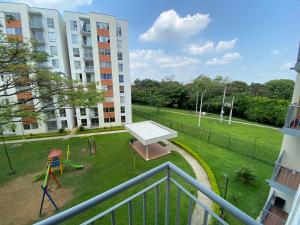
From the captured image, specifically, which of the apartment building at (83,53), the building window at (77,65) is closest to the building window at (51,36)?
the apartment building at (83,53)

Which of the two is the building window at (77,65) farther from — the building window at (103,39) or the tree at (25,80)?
the tree at (25,80)

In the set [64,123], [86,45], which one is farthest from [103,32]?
[64,123]

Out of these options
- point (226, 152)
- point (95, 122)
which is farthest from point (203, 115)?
point (95, 122)

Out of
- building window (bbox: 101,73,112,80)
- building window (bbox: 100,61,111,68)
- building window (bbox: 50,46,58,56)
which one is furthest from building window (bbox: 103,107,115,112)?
building window (bbox: 50,46,58,56)

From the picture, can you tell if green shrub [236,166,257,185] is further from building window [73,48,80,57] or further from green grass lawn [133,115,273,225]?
building window [73,48,80,57]

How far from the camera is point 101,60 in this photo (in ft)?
65.2

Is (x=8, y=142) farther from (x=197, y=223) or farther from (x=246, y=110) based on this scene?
(x=246, y=110)

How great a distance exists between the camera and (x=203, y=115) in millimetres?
29375

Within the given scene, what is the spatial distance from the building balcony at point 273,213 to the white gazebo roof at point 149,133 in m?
7.07

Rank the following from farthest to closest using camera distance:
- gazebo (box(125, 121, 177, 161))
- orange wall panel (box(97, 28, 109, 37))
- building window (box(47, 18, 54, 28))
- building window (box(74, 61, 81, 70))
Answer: building window (box(74, 61, 81, 70)), orange wall panel (box(97, 28, 109, 37)), building window (box(47, 18, 54, 28)), gazebo (box(125, 121, 177, 161))

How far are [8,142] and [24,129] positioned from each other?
8.51ft

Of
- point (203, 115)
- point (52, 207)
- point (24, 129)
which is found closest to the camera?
point (52, 207)

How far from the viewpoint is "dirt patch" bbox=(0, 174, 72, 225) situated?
712 cm

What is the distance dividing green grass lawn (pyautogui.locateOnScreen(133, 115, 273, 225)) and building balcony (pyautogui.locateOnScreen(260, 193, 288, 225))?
1.08 m
